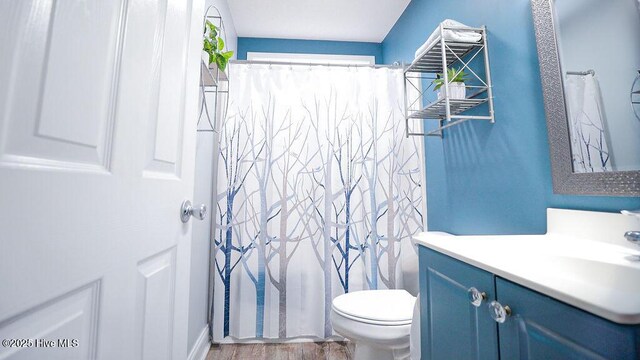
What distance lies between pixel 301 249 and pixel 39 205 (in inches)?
62.0

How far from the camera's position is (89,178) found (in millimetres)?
462

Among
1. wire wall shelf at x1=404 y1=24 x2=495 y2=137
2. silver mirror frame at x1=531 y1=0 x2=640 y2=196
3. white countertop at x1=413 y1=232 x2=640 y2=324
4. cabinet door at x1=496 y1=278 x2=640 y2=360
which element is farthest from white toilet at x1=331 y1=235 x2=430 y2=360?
wire wall shelf at x1=404 y1=24 x2=495 y2=137

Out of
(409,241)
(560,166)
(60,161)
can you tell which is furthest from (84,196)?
(409,241)

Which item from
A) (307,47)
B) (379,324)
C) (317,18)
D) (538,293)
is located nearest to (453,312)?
(538,293)

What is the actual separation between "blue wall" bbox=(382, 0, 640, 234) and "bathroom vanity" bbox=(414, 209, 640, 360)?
0.10 metres

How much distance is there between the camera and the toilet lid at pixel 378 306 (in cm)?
123

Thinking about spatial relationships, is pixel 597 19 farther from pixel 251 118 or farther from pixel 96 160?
pixel 251 118

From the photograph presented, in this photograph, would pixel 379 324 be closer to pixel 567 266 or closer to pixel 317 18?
pixel 567 266

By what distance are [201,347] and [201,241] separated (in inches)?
25.4

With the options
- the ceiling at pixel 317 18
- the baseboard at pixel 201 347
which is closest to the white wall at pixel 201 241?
the baseboard at pixel 201 347

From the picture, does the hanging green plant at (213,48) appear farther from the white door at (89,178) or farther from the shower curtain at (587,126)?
the shower curtain at (587,126)

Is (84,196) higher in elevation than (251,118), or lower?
lower

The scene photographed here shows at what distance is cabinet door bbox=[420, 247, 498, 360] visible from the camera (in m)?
0.64

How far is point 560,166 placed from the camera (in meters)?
0.93
